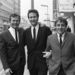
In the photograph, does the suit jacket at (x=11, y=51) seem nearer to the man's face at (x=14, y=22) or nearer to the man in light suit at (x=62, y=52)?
the man's face at (x=14, y=22)

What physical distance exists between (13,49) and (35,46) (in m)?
0.47

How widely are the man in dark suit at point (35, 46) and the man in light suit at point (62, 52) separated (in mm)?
729

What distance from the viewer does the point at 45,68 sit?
5.21 meters

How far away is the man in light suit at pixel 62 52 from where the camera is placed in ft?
14.1

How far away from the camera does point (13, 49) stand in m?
5.01

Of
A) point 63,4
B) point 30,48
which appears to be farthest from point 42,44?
point 63,4

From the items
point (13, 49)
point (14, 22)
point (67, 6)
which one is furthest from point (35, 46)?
point (67, 6)

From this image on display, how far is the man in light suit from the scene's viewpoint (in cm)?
430

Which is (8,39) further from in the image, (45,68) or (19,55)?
(45,68)

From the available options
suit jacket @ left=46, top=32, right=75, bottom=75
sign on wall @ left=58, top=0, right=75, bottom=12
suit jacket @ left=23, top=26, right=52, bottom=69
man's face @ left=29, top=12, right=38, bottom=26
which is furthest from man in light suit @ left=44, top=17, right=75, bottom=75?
sign on wall @ left=58, top=0, right=75, bottom=12

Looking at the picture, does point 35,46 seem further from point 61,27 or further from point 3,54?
→ point 61,27

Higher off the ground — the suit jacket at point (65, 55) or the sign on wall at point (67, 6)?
the sign on wall at point (67, 6)

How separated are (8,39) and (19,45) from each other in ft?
0.81

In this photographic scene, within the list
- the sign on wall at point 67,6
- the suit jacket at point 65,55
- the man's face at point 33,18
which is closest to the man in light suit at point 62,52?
the suit jacket at point 65,55
